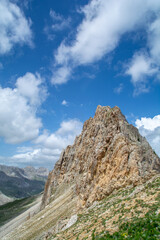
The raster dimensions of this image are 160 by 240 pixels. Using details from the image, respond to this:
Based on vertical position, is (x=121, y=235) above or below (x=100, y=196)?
below

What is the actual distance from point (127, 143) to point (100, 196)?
493 inches

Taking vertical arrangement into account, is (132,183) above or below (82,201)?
above

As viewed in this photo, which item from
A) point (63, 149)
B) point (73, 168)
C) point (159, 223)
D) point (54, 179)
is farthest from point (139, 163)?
point (63, 149)

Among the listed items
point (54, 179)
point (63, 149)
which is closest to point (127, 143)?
point (54, 179)

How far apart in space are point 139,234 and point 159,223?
188 cm

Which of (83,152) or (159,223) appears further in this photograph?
(83,152)

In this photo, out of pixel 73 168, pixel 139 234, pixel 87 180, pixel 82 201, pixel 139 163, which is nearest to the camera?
pixel 139 234

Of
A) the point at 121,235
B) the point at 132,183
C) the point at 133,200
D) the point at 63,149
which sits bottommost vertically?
the point at 121,235

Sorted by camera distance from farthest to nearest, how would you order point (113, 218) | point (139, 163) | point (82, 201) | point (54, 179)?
1. point (54, 179)
2. point (82, 201)
3. point (139, 163)
4. point (113, 218)

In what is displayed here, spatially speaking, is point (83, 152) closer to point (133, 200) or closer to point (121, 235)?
point (133, 200)

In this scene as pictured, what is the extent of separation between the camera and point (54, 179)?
89.7 meters

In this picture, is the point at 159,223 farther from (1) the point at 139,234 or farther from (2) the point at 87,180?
(2) the point at 87,180

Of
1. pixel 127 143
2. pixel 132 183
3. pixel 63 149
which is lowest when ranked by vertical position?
pixel 132 183

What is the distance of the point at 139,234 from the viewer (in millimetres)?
Result: 11961
